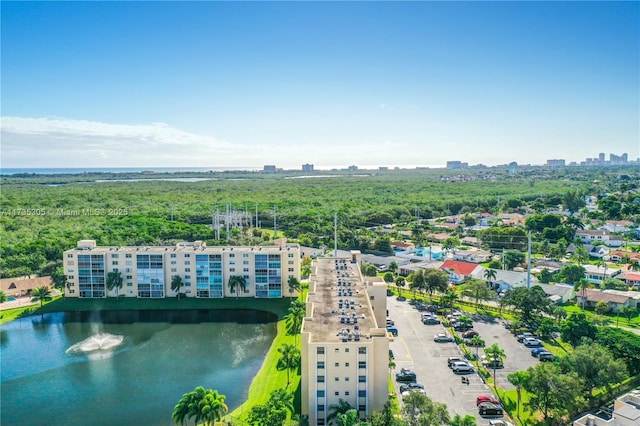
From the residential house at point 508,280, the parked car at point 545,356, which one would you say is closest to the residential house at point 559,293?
the residential house at point 508,280

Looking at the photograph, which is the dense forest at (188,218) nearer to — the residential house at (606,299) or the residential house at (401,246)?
the residential house at (401,246)

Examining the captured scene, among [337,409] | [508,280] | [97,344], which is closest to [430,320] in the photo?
[508,280]

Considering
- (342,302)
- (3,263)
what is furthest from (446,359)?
(3,263)

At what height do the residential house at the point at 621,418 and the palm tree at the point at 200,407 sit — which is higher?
the residential house at the point at 621,418

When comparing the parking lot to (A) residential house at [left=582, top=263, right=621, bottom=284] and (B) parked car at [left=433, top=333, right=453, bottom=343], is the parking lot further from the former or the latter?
(A) residential house at [left=582, top=263, right=621, bottom=284]

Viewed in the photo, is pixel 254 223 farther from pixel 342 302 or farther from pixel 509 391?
pixel 509 391

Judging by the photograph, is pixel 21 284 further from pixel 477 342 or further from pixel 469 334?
pixel 477 342

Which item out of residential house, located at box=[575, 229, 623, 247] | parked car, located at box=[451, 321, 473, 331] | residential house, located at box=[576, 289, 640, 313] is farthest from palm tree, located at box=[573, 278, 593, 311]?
residential house, located at box=[575, 229, 623, 247]
